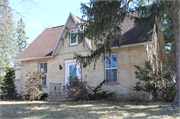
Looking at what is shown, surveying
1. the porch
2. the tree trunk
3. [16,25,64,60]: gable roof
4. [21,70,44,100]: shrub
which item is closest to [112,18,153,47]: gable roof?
the tree trunk

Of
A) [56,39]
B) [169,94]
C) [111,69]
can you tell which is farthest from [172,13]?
[56,39]

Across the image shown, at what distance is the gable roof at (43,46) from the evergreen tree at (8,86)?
1.89 meters

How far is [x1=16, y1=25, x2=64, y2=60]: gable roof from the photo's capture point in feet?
48.4

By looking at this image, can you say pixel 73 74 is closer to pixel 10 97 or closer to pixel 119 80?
pixel 119 80

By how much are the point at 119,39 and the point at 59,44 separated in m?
6.43

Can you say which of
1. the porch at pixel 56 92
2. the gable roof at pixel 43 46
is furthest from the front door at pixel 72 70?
the gable roof at pixel 43 46

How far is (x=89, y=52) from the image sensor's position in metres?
12.7

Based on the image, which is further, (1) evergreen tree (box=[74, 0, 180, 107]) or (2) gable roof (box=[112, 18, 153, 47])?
(2) gable roof (box=[112, 18, 153, 47])

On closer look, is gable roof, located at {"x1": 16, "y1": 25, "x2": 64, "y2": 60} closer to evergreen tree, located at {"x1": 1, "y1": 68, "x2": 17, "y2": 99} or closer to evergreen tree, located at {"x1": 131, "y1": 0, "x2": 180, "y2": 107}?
evergreen tree, located at {"x1": 1, "y1": 68, "x2": 17, "y2": 99}

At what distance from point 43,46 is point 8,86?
457 centimetres

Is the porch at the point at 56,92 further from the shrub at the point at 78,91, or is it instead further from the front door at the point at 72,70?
the shrub at the point at 78,91

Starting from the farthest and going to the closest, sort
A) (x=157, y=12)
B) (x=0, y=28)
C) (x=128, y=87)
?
(x=0, y=28)
(x=128, y=87)
(x=157, y=12)

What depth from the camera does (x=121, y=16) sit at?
8.50 meters

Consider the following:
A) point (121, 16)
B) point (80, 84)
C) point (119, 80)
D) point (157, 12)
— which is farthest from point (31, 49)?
point (157, 12)
